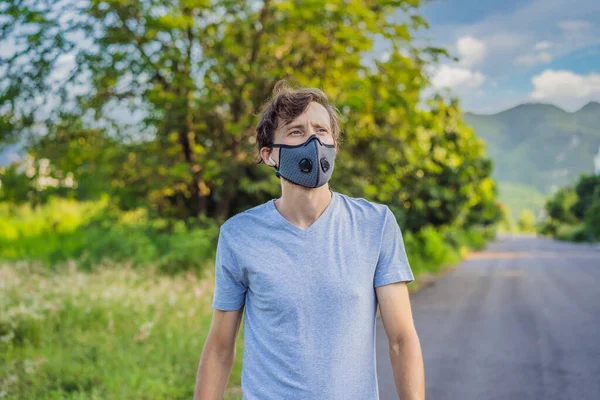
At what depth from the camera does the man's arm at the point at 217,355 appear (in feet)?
8.30

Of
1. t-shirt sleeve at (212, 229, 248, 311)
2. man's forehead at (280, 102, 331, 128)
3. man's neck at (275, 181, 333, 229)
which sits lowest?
t-shirt sleeve at (212, 229, 248, 311)

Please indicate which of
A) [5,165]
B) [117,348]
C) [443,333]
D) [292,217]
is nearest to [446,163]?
[443,333]

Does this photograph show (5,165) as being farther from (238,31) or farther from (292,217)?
(292,217)

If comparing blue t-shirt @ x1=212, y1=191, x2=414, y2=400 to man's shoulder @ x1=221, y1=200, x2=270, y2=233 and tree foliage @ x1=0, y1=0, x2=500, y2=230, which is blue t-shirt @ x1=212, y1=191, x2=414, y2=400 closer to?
man's shoulder @ x1=221, y1=200, x2=270, y2=233

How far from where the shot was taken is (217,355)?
2.56m

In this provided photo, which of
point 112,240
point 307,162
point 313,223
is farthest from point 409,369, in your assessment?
point 112,240

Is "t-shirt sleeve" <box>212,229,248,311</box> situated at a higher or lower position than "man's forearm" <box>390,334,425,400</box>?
higher

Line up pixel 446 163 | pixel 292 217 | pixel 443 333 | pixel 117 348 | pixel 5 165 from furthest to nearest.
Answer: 1. pixel 446 163
2. pixel 5 165
3. pixel 443 333
4. pixel 117 348
5. pixel 292 217

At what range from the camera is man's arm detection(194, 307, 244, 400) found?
99.6 inches

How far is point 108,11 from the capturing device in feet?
44.4

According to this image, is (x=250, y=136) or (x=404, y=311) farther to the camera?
Answer: (x=250, y=136)

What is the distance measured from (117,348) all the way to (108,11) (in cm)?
831

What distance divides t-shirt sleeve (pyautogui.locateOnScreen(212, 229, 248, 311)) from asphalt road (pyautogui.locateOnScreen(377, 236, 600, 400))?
15.7ft

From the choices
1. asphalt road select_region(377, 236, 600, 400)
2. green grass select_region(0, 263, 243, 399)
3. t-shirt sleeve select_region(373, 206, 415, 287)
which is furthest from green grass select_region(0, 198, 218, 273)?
t-shirt sleeve select_region(373, 206, 415, 287)
